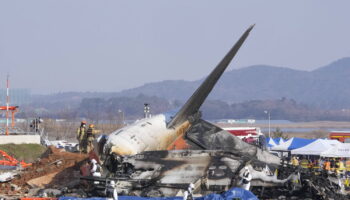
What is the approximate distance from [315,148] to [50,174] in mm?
22846

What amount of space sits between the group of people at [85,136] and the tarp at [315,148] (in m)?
17.9

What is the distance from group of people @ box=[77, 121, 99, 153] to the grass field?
61.5 feet

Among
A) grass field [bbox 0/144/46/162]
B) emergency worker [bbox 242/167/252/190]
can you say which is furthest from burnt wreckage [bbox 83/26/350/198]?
grass field [bbox 0/144/46/162]

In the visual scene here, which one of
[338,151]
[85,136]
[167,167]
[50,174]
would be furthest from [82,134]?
[338,151]

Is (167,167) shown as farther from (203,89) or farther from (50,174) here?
(50,174)

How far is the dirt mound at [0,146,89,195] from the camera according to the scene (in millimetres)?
26234

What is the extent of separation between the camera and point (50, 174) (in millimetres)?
27953

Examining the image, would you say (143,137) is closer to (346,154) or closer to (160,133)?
(160,133)

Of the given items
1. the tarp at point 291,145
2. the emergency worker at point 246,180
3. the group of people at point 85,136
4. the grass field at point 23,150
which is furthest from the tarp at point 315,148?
the emergency worker at point 246,180

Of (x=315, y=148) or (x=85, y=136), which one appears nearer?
(x=85, y=136)

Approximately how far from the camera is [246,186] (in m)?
20.3

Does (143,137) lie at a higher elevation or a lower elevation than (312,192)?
higher

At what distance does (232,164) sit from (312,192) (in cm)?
265

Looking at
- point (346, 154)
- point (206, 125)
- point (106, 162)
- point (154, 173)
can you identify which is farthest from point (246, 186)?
point (346, 154)
